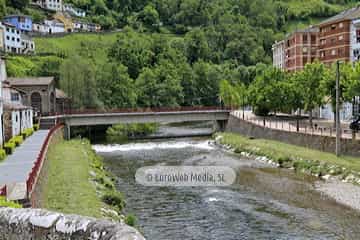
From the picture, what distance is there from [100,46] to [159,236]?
12553cm

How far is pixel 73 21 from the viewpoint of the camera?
17212cm

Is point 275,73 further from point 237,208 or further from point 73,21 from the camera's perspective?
point 73,21

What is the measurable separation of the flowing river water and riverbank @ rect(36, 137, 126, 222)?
5.13 ft

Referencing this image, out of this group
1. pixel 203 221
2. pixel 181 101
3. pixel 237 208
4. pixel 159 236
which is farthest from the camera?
pixel 181 101

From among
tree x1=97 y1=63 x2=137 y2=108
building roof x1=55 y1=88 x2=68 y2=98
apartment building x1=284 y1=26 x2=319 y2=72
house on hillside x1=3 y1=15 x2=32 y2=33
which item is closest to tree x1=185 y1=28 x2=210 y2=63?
house on hillside x1=3 y1=15 x2=32 y2=33

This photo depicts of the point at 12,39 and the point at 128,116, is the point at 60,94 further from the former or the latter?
the point at 12,39

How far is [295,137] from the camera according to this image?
4666cm

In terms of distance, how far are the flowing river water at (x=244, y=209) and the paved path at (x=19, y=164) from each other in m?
6.27

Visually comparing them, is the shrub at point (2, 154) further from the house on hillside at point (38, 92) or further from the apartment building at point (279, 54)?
the apartment building at point (279, 54)

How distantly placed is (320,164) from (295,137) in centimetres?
1057

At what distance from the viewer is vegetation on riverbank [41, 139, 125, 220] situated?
69.9ft

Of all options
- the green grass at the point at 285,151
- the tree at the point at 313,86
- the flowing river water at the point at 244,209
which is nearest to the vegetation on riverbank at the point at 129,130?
the green grass at the point at 285,151

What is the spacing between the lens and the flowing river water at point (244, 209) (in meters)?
21.4

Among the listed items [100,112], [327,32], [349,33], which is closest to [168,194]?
[100,112]
